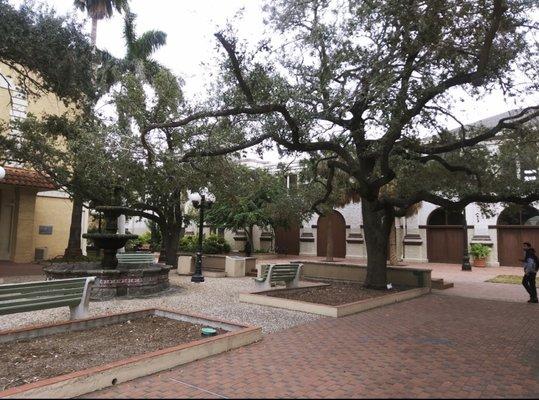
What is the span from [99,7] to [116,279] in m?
15.3

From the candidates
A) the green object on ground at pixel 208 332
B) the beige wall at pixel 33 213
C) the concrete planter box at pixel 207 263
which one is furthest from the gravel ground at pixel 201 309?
the beige wall at pixel 33 213

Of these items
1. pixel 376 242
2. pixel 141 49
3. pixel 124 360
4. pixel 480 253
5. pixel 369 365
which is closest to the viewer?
pixel 124 360

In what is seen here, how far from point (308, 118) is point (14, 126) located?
1155cm

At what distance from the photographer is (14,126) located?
52.6 ft

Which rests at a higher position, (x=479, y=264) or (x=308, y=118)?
(x=308, y=118)

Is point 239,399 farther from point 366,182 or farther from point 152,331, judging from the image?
point 366,182

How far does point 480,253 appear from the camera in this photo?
2652 centimetres

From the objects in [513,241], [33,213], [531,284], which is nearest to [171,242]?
[33,213]

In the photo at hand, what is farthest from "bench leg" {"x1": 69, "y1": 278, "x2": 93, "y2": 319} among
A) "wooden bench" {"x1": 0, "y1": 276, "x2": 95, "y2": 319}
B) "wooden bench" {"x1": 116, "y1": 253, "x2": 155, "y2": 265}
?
"wooden bench" {"x1": 116, "y1": 253, "x2": 155, "y2": 265}

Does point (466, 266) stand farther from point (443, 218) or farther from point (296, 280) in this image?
point (296, 280)

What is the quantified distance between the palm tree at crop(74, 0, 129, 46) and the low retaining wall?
14410mm

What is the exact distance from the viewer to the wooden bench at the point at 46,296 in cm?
675

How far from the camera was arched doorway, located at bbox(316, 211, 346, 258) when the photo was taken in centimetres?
3391

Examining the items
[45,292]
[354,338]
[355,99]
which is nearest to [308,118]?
[355,99]
